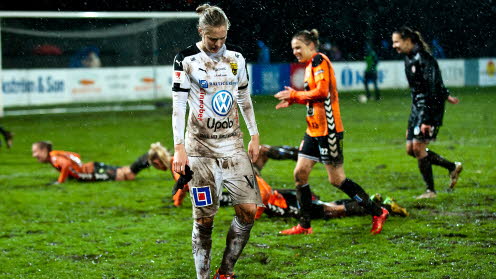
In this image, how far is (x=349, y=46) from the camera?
23609 millimetres

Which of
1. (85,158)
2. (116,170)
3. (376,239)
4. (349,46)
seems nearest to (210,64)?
(376,239)

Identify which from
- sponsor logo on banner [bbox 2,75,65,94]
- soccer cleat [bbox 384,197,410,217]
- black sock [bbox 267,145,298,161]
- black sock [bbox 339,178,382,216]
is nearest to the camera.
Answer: black sock [bbox 339,178,382,216]

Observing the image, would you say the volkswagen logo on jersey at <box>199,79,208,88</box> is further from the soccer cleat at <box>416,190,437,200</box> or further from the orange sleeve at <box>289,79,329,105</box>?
the soccer cleat at <box>416,190,437,200</box>

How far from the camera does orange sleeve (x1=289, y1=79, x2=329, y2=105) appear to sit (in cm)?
637

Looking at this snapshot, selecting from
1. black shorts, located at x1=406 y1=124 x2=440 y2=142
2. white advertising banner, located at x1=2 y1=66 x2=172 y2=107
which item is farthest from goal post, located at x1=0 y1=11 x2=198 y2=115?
black shorts, located at x1=406 y1=124 x2=440 y2=142

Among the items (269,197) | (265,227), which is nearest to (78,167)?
(269,197)

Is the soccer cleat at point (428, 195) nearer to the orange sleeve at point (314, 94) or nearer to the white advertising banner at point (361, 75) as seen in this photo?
the orange sleeve at point (314, 94)

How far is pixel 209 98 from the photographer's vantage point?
481cm

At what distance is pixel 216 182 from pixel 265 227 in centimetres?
223

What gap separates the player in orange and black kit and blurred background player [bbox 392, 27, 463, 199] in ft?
5.89

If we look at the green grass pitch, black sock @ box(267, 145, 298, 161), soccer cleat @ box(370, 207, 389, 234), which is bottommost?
the green grass pitch

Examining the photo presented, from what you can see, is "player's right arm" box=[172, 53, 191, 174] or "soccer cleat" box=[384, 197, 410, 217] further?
"soccer cleat" box=[384, 197, 410, 217]

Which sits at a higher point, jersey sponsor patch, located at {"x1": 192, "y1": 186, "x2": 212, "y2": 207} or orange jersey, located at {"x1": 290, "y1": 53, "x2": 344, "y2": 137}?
orange jersey, located at {"x1": 290, "y1": 53, "x2": 344, "y2": 137}

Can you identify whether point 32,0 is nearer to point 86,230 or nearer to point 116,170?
point 116,170
